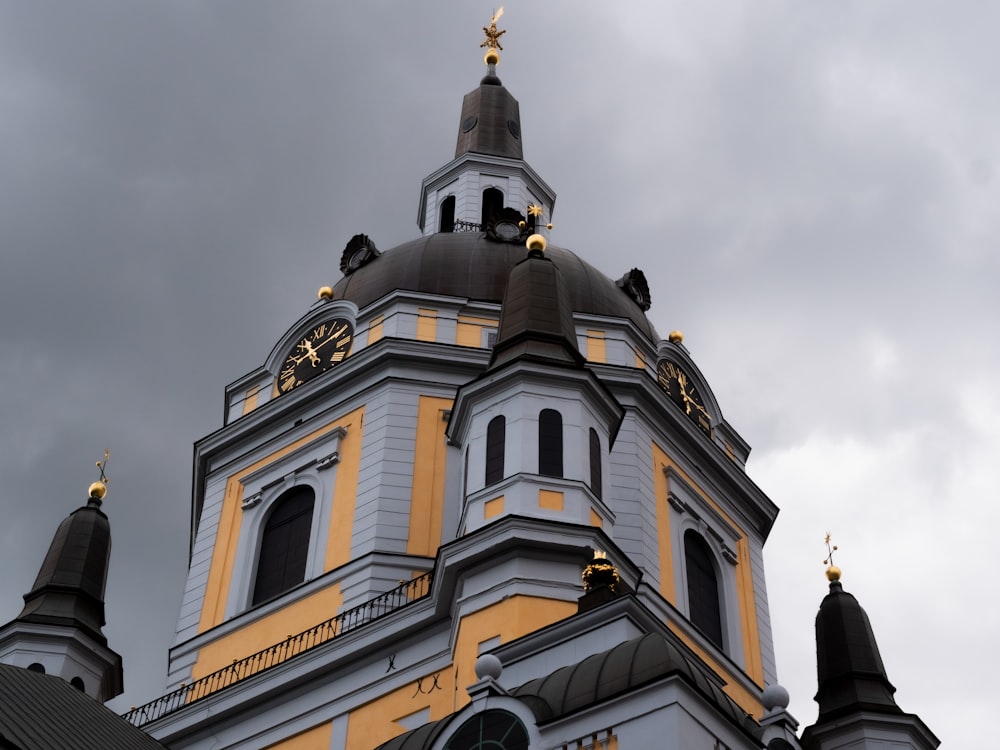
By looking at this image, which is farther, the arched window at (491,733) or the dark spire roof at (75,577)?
the dark spire roof at (75,577)

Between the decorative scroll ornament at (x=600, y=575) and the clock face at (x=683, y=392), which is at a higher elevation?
the clock face at (x=683, y=392)

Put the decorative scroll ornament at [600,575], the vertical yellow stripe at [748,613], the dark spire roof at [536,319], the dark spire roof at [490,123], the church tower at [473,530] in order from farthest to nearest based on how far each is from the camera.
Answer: the dark spire roof at [490,123] < the vertical yellow stripe at [748,613] < the dark spire roof at [536,319] < the decorative scroll ornament at [600,575] < the church tower at [473,530]

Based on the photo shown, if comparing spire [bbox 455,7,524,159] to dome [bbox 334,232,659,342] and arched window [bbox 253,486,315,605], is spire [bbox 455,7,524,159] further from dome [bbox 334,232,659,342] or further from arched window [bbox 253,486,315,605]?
arched window [bbox 253,486,315,605]

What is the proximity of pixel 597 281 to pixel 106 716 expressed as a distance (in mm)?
14735

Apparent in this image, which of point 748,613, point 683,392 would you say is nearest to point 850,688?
point 748,613

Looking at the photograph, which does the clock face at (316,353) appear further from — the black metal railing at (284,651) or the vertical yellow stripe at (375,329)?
the black metal railing at (284,651)

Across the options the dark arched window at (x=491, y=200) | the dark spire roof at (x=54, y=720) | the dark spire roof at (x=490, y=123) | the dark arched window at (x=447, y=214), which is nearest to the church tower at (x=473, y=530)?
the dark spire roof at (x=54, y=720)

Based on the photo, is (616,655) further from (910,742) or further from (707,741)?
(910,742)

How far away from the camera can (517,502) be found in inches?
874

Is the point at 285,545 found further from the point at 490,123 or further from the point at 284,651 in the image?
the point at 490,123

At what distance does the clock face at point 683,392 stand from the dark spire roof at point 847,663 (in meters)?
4.33

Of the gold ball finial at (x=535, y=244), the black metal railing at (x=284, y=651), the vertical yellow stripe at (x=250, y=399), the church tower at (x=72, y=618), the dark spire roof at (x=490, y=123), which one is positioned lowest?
the black metal railing at (x=284, y=651)

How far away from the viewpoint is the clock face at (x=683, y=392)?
3244 cm

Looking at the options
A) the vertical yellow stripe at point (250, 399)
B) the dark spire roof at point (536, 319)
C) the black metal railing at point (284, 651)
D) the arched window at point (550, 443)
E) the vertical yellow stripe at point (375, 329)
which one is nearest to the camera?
the arched window at point (550, 443)
